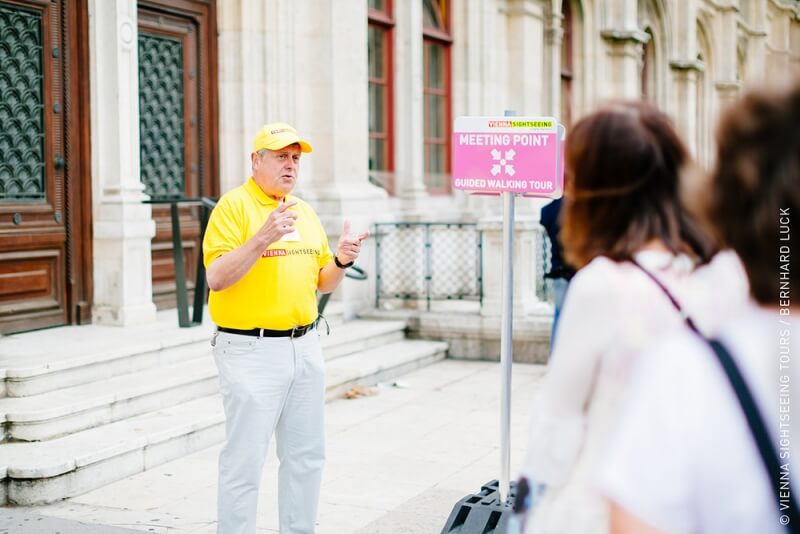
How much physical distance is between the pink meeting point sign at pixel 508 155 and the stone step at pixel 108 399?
2945mm

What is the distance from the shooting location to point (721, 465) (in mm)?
1586

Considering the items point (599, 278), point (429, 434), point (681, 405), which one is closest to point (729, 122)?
point (681, 405)

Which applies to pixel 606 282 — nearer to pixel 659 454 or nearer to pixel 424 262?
pixel 659 454

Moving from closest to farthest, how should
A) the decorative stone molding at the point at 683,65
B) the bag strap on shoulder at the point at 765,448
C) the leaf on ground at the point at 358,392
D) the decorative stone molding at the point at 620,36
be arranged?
the bag strap on shoulder at the point at 765,448
the leaf on ground at the point at 358,392
the decorative stone molding at the point at 620,36
the decorative stone molding at the point at 683,65

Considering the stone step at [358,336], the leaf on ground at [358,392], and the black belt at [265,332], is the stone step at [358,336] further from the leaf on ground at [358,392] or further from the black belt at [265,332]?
the black belt at [265,332]

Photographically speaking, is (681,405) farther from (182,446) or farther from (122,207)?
(122,207)

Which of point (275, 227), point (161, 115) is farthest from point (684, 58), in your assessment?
point (275, 227)

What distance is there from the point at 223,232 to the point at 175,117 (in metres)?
5.98

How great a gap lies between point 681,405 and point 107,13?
831 centimetres

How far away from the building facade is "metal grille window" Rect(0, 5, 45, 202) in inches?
0.5

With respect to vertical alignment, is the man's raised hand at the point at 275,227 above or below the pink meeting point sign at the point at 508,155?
below

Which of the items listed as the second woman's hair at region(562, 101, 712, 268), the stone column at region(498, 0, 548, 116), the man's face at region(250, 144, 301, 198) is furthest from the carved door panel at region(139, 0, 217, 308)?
the second woman's hair at region(562, 101, 712, 268)

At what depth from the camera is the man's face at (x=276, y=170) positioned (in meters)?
4.75

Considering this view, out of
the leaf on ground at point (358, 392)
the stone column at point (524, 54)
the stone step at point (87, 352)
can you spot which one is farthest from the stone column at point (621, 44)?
the stone step at point (87, 352)
